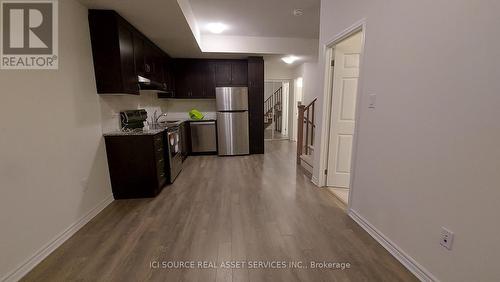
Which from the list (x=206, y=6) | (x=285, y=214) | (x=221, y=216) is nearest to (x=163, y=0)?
(x=206, y=6)

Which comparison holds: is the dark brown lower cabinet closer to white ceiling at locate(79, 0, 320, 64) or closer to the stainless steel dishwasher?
white ceiling at locate(79, 0, 320, 64)

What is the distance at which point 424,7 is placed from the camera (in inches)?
56.6

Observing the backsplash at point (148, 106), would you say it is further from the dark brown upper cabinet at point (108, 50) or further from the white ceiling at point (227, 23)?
the white ceiling at point (227, 23)

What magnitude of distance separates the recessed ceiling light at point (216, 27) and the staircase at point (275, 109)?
474 cm

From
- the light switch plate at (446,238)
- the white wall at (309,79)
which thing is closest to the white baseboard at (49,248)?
the light switch plate at (446,238)

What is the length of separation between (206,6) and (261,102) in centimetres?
247

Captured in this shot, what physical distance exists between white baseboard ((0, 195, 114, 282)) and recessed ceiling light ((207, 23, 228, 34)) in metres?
3.43

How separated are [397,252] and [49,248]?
114 inches

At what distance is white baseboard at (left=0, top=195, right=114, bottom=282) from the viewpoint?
1.51m

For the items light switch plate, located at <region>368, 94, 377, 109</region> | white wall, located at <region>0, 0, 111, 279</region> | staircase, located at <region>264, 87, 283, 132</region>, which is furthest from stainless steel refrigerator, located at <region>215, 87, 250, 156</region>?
staircase, located at <region>264, 87, 283, 132</region>

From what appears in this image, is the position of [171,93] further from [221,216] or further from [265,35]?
[221,216]

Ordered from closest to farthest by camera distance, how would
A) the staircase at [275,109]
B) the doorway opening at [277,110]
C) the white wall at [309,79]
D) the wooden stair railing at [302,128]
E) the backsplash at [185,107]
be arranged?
the wooden stair railing at [302,128]
the white wall at [309,79]
the backsplash at [185,107]
the doorway opening at [277,110]
the staircase at [275,109]

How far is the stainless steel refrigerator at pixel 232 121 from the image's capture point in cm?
493

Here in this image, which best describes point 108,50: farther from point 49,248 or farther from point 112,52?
point 49,248
